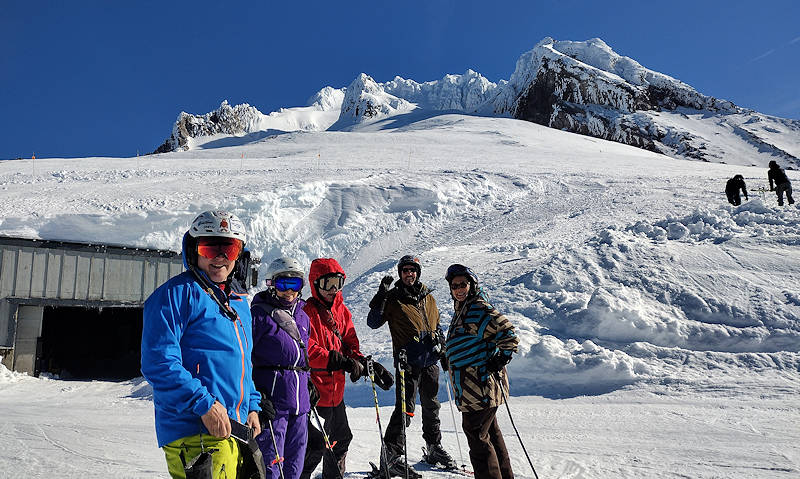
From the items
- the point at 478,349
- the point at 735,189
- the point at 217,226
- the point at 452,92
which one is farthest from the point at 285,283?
the point at 452,92

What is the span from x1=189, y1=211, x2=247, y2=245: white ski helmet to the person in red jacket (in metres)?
1.48

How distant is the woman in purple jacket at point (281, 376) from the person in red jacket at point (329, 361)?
41cm

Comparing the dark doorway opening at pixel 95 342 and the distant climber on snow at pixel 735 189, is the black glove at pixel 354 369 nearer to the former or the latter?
the dark doorway opening at pixel 95 342

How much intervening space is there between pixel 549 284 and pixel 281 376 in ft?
27.9

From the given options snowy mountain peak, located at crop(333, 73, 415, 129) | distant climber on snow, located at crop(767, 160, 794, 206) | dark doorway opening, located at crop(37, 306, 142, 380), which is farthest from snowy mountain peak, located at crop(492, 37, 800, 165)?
dark doorway opening, located at crop(37, 306, 142, 380)

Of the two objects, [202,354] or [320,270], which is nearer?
[202,354]

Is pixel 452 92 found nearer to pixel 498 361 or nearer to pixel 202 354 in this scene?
pixel 498 361

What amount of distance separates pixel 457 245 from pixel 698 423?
10690 mm

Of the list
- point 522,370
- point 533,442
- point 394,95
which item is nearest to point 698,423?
point 533,442

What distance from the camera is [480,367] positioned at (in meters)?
3.72

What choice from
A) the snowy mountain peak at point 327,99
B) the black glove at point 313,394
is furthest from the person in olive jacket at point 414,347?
the snowy mountain peak at point 327,99

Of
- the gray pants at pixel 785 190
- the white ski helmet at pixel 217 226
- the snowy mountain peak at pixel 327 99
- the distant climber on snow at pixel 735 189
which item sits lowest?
the white ski helmet at pixel 217 226

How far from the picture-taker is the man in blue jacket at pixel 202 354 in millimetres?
2115

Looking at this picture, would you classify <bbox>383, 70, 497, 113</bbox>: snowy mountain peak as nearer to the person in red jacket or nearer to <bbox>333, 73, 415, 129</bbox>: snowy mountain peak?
<bbox>333, 73, 415, 129</bbox>: snowy mountain peak
